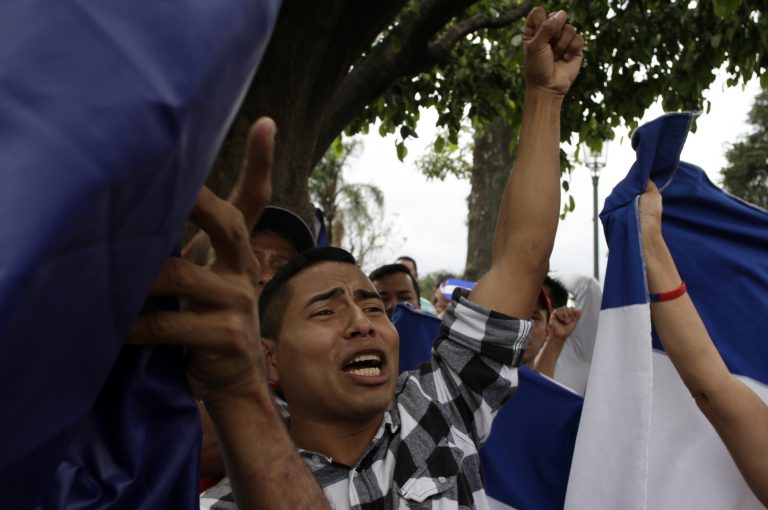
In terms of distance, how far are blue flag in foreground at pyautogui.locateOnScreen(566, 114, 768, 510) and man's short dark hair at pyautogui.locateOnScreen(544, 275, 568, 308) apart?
1.56 meters

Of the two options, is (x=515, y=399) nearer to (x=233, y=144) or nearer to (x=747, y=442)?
(x=747, y=442)

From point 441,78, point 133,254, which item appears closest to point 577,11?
point 441,78

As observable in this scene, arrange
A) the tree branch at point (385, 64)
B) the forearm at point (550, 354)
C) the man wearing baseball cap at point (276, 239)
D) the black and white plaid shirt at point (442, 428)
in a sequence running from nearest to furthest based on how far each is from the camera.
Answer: the black and white plaid shirt at point (442, 428) < the man wearing baseball cap at point (276, 239) < the forearm at point (550, 354) < the tree branch at point (385, 64)

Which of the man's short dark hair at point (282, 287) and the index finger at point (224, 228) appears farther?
the man's short dark hair at point (282, 287)

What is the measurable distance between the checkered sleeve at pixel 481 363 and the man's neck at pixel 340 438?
0.60 feet

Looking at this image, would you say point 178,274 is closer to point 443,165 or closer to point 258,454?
point 258,454

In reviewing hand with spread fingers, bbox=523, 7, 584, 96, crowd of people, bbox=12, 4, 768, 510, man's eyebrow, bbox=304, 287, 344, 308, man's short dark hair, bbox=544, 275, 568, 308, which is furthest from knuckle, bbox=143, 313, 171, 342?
man's short dark hair, bbox=544, 275, 568, 308

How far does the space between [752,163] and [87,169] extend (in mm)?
36944

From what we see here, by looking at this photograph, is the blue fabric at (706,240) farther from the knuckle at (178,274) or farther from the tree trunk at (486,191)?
the tree trunk at (486,191)

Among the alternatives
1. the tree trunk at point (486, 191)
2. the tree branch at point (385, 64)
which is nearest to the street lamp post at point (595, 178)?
the tree trunk at point (486, 191)

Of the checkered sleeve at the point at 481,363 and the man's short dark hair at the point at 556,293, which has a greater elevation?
the man's short dark hair at the point at 556,293

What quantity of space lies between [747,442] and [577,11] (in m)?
3.56

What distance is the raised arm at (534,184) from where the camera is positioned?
1.96 m

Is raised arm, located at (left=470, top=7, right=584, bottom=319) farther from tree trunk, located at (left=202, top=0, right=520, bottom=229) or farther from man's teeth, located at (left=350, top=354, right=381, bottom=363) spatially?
tree trunk, located at (left=202, top=0, right=520, bottom=229)
